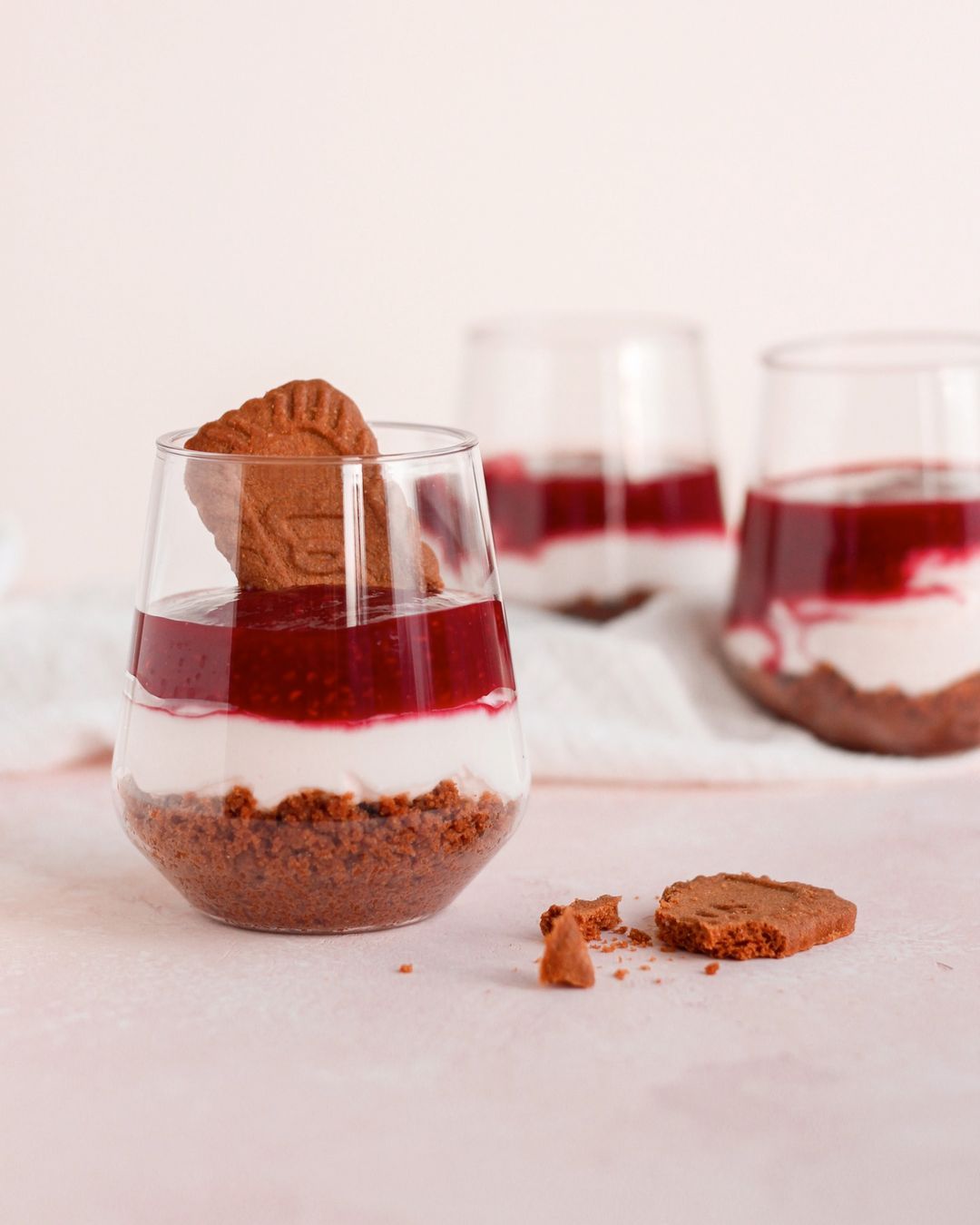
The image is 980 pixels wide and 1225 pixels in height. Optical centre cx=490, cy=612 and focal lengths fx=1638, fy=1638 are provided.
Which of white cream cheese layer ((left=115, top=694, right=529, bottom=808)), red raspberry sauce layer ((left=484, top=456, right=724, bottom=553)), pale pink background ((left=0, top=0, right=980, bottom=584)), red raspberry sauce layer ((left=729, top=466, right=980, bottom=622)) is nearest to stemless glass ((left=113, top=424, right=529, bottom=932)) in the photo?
white cream cheese layer ((left=115, top=694, right=529, bottom=808))

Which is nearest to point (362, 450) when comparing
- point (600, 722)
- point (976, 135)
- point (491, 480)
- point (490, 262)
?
point (600, 722)

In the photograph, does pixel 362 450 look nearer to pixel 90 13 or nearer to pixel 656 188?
pixel 656 188

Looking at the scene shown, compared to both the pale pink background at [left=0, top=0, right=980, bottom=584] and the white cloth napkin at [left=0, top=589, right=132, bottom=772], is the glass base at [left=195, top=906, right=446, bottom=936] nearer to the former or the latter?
the white cloth napkin at [left=0, top=589, right=132, bottom=772]

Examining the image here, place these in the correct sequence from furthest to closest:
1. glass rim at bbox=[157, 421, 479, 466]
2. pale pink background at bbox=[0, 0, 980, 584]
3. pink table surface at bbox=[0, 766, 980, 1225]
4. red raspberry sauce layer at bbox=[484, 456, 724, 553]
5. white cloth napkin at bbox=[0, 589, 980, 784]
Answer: pale pink background at bbox=[0, 0, 980, 584] → red raspberry sauce layer at bbox=[484, 456, 724, 553] → white cloth napkin at bbox=[0, 589, 980, 784] → glass rim at bbox=[157, 421, 479, 466] → pink table surface at bbox=[0, 766, 980, 1225]

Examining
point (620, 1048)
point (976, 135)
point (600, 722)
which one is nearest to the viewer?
point (620, 1048)

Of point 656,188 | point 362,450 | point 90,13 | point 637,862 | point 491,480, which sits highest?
point 90,13

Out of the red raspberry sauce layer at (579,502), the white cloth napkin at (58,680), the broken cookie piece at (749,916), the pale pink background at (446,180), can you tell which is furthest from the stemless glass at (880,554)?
the pale pink background at (446,180)

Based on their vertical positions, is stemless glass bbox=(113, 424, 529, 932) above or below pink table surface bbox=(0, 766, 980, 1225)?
above
